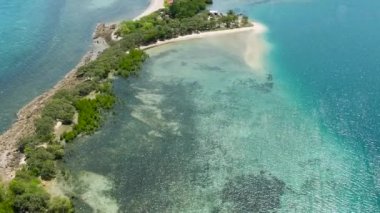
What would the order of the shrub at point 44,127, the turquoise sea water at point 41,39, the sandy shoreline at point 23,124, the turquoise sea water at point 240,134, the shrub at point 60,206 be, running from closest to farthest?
the shrub at point 60,206, the turquoise sea water at point 240,134, the sandy shoreline at point 23,124, the shrub at point 44,127, the turquoise sea water at point 41,39

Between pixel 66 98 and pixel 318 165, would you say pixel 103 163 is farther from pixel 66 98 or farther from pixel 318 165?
pixel 318 165

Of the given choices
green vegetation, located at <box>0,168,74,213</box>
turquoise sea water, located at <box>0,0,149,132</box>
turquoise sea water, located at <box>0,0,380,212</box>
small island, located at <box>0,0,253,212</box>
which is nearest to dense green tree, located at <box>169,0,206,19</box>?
small island, located at <box>0,0,253,212</box>

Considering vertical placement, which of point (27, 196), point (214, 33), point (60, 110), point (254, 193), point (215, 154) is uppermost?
point (214, 33)

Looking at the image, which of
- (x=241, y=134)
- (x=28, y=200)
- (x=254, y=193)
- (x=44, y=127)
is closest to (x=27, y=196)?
(x=28, y=200)

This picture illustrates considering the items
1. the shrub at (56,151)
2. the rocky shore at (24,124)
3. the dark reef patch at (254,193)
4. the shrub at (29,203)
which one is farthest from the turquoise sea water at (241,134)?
the rocky shore at (24,124)

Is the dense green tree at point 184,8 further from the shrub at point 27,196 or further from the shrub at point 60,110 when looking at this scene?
the shrub at point 27,196

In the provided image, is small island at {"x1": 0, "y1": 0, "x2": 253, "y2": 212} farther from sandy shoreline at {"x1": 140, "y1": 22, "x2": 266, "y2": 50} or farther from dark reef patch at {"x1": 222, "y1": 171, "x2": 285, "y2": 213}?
dark reef patch at {"x1": 222, "y1": 171, "x2": 285, "y2": 213}

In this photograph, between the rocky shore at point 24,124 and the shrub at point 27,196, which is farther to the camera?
the rocky shore at point 24,124

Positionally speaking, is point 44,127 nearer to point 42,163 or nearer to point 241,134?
point 42,163
